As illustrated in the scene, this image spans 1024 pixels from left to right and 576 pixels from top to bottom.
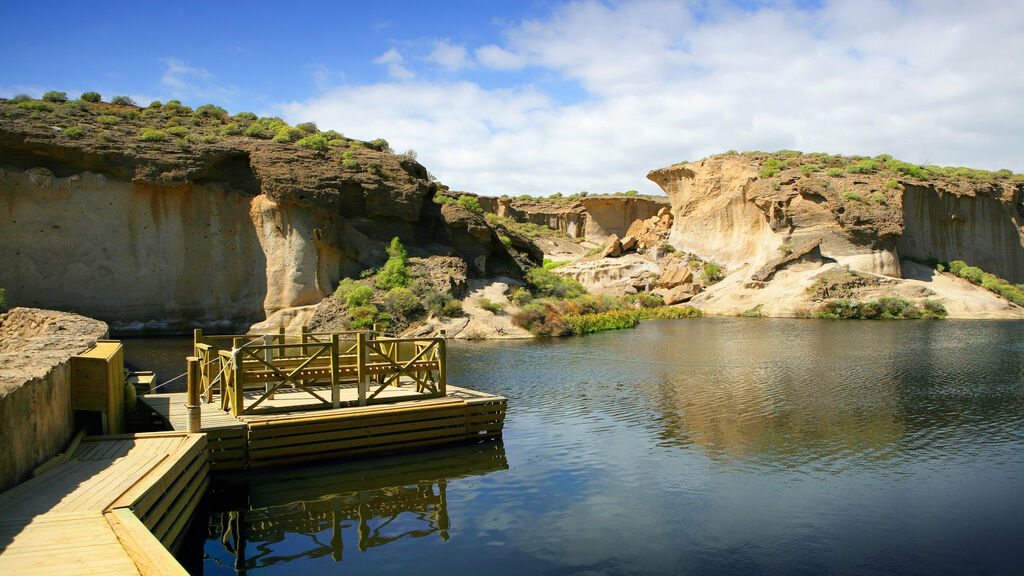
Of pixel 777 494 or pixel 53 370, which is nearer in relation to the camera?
pixel 53 370

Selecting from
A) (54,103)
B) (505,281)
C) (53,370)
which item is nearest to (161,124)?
(54,103)

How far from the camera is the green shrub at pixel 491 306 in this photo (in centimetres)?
3456

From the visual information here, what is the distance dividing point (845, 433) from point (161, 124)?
36.7 metres

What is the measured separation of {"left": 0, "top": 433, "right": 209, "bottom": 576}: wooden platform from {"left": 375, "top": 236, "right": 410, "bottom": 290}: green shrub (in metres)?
25.3

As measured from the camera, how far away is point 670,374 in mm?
20922

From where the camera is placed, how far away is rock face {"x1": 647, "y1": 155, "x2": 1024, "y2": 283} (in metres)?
48.7

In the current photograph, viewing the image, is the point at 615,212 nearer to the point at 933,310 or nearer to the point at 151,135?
the point at 933,310

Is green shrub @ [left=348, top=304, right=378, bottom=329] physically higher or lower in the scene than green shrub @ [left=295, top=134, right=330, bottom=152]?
lower

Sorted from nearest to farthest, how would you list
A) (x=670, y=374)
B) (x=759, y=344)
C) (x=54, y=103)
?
(x=670, y=374)
(x=759, y=344)
(x=54, y=103)

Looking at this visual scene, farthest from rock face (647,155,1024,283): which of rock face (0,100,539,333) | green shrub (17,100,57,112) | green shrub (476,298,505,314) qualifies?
green shrub (17,100,57,112)

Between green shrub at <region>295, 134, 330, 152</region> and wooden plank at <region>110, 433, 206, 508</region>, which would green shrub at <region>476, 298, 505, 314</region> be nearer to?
green shrub at <region>295, 134, 330, 152</region>

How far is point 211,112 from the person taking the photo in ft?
139

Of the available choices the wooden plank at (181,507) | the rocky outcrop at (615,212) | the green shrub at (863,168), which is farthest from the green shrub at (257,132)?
the rocky outcrop at (615,212)

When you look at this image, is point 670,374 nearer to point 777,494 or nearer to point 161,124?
point 777,494
